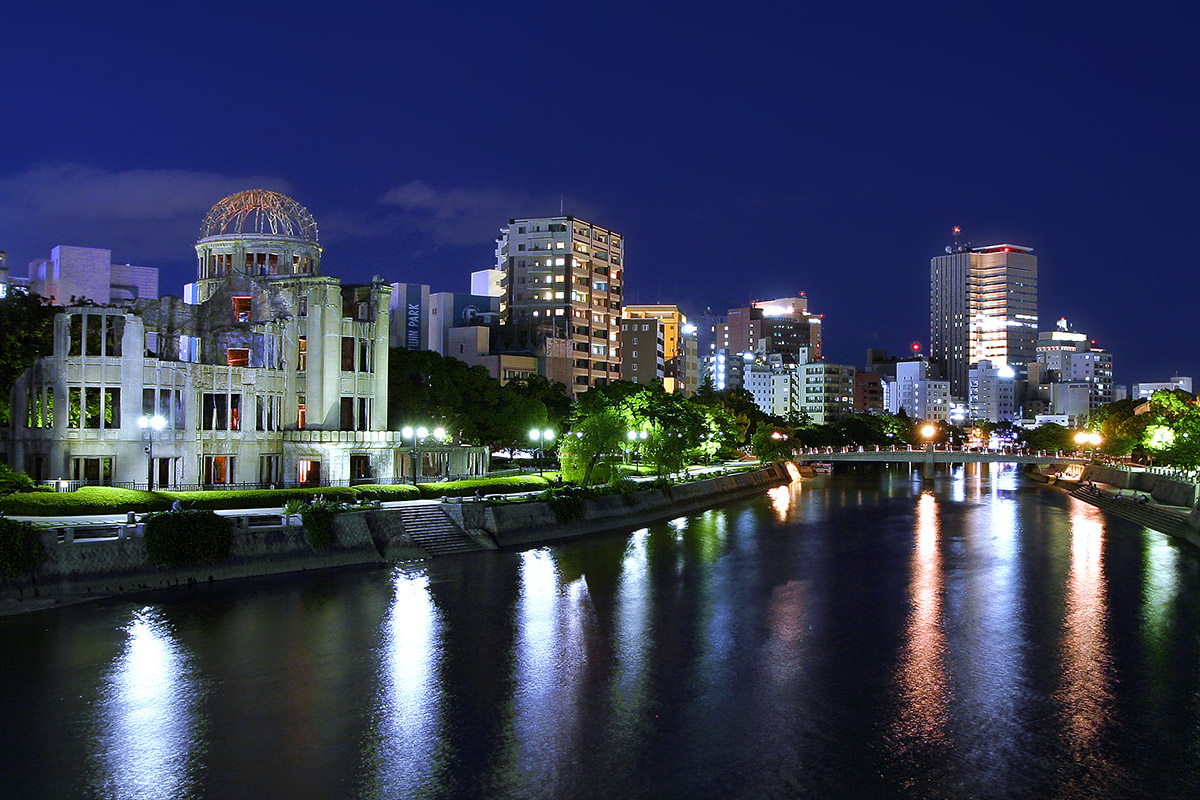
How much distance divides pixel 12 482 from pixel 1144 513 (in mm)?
77188

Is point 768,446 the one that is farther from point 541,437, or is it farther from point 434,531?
point 434,531

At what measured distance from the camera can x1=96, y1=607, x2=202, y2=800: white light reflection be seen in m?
21.5

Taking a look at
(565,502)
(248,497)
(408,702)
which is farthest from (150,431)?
(408,702)

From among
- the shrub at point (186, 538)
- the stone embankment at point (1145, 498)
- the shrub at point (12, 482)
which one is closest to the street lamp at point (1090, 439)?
the stone embankment at point (1145, 498)

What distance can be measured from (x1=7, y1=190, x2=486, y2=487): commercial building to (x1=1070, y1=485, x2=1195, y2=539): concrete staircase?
50533 millimetres

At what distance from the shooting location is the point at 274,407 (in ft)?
204

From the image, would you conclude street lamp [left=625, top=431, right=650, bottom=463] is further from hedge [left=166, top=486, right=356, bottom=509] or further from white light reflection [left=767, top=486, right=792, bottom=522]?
hedge [left=166, top=486, right=356, bottom=509]

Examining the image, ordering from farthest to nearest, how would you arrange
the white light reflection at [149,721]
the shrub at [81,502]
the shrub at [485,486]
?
the shrub at [485,486] → the shrub at [81,502] → the white light reflection at [149,721]

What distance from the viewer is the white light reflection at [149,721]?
21484 mm

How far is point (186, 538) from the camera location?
134 ft

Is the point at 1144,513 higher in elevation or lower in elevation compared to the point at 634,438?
lower

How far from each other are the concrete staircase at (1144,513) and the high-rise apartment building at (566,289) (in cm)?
7472

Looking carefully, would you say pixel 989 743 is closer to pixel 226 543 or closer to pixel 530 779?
pixel 530 779

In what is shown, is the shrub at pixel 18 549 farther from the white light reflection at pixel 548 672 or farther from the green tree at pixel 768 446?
the green tree at pixel 768 446
